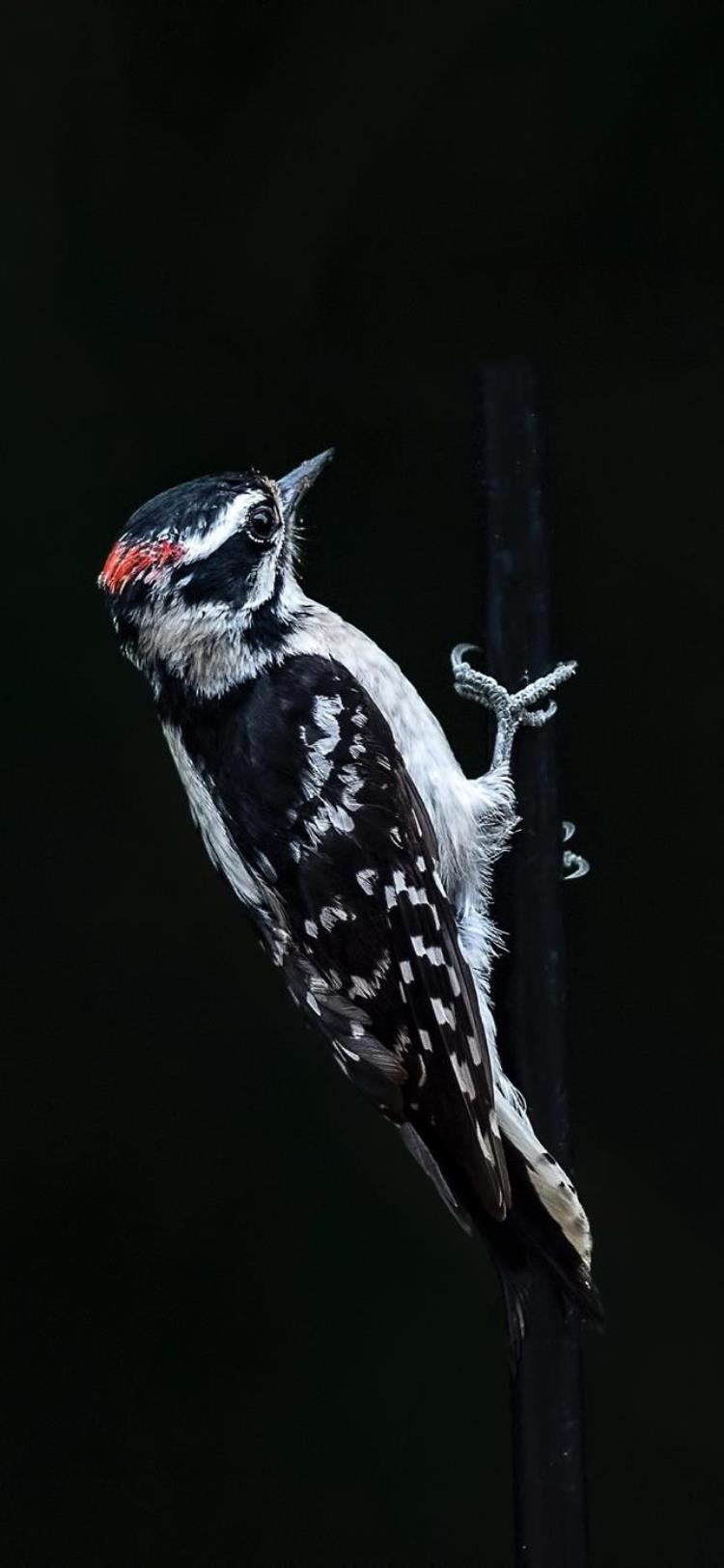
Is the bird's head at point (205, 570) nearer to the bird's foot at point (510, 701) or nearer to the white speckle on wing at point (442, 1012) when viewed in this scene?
the bird's foot at point (510, 701)

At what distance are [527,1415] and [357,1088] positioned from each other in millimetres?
304

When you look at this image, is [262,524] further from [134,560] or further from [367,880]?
[367,880]

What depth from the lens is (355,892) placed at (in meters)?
1.46

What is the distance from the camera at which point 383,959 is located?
146 cm

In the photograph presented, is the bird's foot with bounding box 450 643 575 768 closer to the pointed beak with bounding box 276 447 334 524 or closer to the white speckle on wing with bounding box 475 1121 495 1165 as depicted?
the pointed beak with bounding box 276 447 334 524

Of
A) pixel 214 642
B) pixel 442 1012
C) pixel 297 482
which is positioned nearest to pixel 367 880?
pixel 442 1012

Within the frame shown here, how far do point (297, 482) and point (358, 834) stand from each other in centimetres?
32

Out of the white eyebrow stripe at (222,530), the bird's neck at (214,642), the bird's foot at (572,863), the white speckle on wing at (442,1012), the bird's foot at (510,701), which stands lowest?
the white speckle on wing at (442,1012)

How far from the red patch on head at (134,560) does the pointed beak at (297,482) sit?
0.52 feet

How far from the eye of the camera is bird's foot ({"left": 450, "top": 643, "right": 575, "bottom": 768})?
1417mm

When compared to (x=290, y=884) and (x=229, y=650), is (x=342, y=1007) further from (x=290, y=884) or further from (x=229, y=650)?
(x=229, y=650)

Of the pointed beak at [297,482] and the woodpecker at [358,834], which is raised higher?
the pointed beak at [297,482]

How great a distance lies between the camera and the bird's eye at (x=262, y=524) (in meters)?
1.41

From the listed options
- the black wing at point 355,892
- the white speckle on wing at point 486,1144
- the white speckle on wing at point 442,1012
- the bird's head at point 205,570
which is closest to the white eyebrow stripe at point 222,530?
the bird's head at point 205,570
